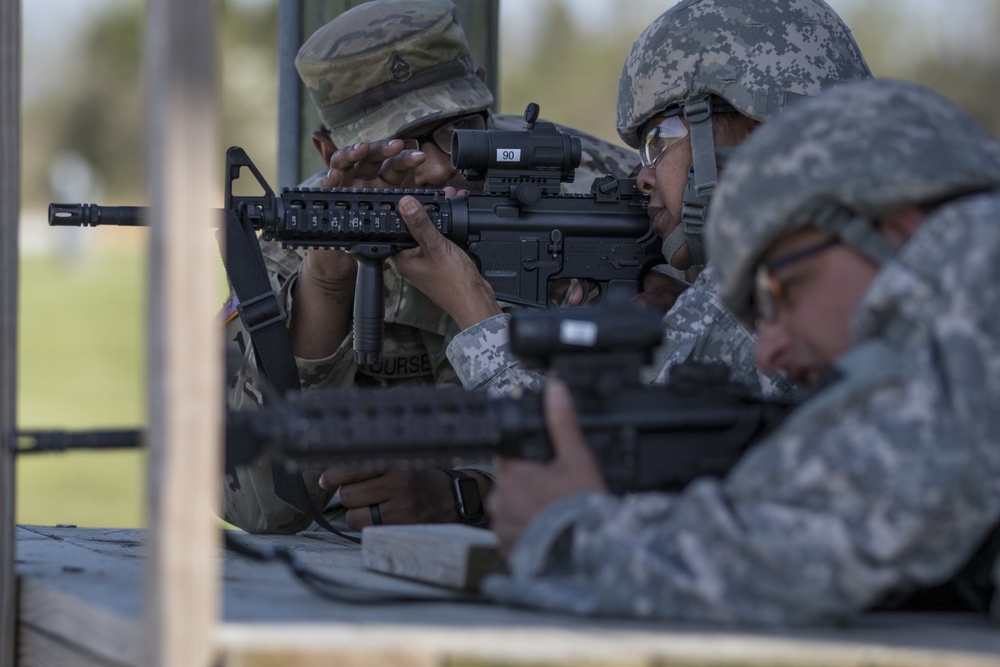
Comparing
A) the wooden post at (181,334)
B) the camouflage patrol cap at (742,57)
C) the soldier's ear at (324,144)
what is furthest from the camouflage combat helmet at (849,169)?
the soldier's ear at (324,144)

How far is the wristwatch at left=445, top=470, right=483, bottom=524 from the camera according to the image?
12.7 ft

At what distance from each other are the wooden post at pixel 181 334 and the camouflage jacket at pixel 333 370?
7.30 feet

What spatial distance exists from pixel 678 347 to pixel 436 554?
1121 mm

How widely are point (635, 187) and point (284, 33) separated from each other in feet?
4.90

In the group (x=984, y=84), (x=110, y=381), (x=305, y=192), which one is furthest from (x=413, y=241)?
(x=984, y=84)

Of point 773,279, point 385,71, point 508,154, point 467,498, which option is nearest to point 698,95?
point 508,154

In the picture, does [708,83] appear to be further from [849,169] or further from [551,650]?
[551,650]

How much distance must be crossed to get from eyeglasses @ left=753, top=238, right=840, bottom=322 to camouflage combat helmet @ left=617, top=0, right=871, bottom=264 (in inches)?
52.2

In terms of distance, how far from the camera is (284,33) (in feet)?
15.6

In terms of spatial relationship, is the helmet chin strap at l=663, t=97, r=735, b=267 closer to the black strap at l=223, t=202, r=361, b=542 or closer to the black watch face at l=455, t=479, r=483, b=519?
the black watch face at l=455, t=479, r=483, b=519

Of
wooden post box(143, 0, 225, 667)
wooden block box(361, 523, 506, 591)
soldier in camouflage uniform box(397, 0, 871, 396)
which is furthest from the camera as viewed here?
soldier in camouflage uniform box(397, 0, 871, 396)

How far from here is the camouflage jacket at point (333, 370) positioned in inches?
161

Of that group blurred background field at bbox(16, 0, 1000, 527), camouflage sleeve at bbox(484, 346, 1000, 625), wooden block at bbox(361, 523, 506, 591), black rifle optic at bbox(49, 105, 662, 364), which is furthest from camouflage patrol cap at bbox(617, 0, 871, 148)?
blurred background field at bbox(16, 0, 1000, 527)

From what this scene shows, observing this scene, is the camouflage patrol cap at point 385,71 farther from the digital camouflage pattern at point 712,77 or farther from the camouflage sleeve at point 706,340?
the camouflage sleeve at point 706,340
